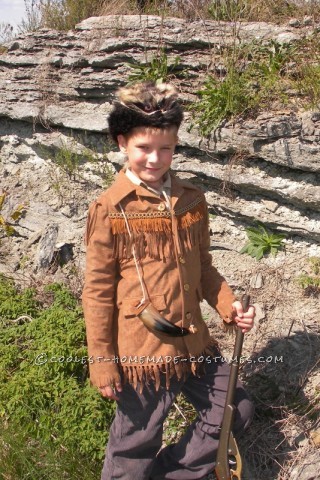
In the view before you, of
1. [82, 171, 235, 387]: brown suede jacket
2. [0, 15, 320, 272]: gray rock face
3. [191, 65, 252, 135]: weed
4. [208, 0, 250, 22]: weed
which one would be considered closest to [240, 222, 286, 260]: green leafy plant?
[0, 15, 320, 272]: gray rock face

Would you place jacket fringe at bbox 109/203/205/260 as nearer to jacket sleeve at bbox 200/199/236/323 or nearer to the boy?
the boy

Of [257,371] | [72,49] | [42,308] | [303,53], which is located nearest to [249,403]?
[257,371]

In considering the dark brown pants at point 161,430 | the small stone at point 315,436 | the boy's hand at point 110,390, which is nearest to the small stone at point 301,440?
the small stone at point 315,436

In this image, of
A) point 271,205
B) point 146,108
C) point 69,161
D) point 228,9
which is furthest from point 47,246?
point 228,9

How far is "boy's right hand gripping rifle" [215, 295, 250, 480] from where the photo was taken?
2441mm

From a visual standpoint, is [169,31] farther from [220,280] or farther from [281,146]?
[220,280]

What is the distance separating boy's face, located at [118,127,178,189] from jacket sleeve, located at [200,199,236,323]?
0.42m

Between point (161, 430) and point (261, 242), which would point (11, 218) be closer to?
point (261, 242)

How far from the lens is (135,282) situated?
237 centimetres

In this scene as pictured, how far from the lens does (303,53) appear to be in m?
4.03

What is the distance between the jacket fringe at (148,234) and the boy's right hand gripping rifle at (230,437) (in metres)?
0.44

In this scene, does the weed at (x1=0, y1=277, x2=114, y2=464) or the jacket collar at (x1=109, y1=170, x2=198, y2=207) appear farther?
the weed at (x1=0, y1=277, x2=114, y2=464)

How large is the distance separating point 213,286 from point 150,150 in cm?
81

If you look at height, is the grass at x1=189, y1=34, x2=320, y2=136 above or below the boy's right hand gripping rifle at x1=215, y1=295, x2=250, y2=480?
above
